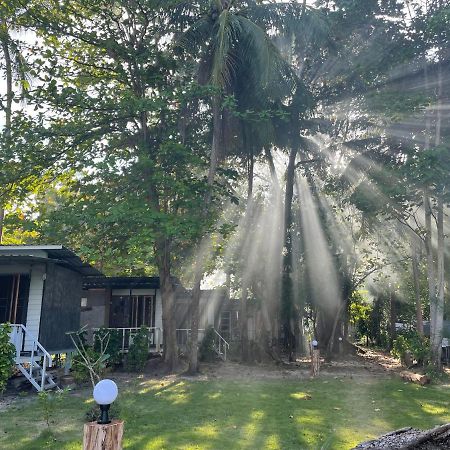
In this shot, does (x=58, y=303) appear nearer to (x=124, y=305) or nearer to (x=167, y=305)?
(x=167, y=305)

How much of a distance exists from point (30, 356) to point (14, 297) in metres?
2.06

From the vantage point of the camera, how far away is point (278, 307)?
1906cm

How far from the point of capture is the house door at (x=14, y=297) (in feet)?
41.7

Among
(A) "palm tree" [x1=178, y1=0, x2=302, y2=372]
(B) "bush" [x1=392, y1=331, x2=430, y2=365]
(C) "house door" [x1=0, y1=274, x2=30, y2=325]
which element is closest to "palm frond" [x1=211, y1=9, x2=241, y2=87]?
(A) "palm tree" [x1=178, y1=0, x2=302, y2=372]

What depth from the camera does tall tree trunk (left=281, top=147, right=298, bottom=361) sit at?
19.1 meters

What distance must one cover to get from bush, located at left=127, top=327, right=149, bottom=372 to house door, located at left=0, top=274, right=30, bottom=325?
3770mm

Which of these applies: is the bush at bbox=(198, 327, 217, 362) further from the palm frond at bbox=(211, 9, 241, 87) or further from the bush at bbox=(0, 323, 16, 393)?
the palm frond at bbox=(211, 9, 241, 87)

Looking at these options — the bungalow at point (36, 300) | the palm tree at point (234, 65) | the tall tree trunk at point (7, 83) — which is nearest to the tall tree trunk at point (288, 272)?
the palm tree at point (234, 65)

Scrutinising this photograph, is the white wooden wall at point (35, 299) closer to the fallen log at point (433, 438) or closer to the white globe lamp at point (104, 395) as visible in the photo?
the white globe lamp at point (104, 395)

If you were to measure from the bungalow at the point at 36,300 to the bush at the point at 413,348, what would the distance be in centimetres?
1149

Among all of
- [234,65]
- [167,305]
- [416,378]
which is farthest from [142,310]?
[416,378]

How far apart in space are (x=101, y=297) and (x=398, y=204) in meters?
12.5

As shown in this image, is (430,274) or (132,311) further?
(132,311)

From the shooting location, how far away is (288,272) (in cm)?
1942
